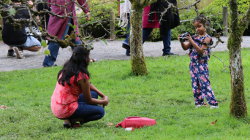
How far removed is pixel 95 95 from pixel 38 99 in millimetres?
1999

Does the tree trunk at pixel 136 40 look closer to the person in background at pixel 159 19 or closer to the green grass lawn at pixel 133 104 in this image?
the green grass lawn at pixel 133 104

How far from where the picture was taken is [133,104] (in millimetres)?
8031

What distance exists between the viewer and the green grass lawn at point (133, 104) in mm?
6219

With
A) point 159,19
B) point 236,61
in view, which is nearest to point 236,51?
point 236,61

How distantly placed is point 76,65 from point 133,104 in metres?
1.87

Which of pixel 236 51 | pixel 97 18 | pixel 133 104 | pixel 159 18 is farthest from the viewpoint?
pixel 159 18

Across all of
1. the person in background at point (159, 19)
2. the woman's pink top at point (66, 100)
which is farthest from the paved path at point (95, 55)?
the woman's pink top at point (66, 100)

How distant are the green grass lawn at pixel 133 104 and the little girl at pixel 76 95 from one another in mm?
164

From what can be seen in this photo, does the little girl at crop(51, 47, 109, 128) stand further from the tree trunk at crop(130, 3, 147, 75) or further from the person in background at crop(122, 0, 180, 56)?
the person in background at crop(122, 0, 180, 56)

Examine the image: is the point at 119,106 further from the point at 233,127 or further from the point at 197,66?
the point at 233,127

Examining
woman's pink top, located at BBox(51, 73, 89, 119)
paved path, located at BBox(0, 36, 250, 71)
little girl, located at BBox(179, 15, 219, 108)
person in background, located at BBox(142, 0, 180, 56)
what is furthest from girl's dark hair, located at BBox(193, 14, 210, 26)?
paved path, located at BBox(0, 36, 250, 71)

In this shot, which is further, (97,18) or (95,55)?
(95,55)

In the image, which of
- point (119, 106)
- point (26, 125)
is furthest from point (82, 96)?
point (119, 106)

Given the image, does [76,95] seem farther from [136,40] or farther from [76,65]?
[136,40]
